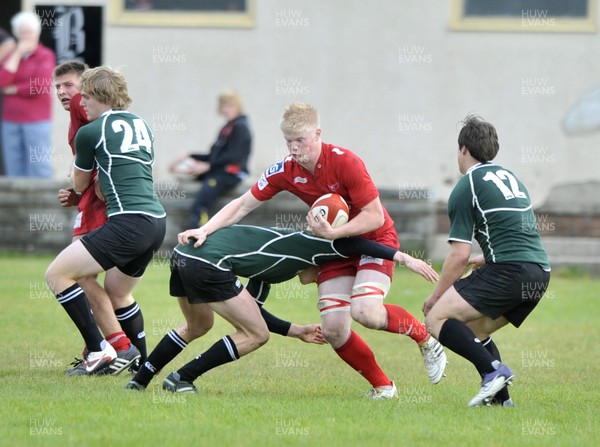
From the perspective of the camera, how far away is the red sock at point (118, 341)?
315 inches

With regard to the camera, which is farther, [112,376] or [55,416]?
[112,376]

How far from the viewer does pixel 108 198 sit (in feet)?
24.8

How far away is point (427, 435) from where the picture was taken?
19.7 ft

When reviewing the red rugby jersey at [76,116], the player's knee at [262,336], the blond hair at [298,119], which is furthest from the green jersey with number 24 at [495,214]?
the red rugby jersey at [76,116]

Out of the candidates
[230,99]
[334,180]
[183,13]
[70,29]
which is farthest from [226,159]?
[334,180]

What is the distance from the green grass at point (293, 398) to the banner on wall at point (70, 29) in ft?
22.9

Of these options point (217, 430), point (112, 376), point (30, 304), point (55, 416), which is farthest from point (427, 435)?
point (30, 304)

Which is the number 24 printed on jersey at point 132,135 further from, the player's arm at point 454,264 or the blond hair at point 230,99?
the blond hair at point 230,99

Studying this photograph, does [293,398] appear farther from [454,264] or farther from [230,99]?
[230,99]

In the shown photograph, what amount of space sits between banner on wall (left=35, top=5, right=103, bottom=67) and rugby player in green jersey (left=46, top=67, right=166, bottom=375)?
10.4 metres

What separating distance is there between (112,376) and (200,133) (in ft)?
34.4

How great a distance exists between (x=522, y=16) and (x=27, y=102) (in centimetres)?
783

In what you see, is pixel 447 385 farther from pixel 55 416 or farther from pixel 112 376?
pixel 55 416

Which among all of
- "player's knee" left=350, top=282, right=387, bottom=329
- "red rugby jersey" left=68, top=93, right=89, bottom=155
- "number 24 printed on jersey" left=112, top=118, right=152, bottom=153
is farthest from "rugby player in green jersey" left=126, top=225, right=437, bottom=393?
"red rugby jersey" left=68, top=93, right=89, bottom=155
